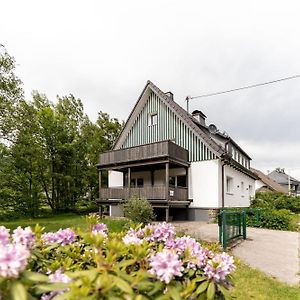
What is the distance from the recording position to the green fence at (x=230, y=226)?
8570 mm

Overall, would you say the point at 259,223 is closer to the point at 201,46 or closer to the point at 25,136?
the point at 201,46

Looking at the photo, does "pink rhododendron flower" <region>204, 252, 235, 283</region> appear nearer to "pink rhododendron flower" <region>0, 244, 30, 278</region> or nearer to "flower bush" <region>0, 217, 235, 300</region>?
"flower bush" <region>0, 217, 235, 300</region>

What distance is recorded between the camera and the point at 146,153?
17188 millimetres

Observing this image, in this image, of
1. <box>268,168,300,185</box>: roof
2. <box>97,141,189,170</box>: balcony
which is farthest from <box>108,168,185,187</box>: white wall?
<box>268,168,300,185</box>: roof

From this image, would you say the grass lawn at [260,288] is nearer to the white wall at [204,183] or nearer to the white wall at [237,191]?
the white wall at [204,183]

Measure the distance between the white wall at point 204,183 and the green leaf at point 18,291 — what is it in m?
16.4

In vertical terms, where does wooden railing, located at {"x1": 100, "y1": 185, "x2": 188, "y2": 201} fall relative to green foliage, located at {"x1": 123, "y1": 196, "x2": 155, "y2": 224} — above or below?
above

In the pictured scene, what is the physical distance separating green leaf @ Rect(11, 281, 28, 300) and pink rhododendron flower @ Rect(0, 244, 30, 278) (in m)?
0.04

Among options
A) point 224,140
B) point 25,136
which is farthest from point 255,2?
point 25,136

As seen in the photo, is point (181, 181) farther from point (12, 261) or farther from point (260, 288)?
point (12, 261)

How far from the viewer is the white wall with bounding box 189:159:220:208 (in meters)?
16.8

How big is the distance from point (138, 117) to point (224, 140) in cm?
723

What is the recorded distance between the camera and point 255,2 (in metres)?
8.26

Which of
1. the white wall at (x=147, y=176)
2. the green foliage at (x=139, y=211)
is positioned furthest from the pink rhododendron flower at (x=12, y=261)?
the white wall at (x=147, y=176)
